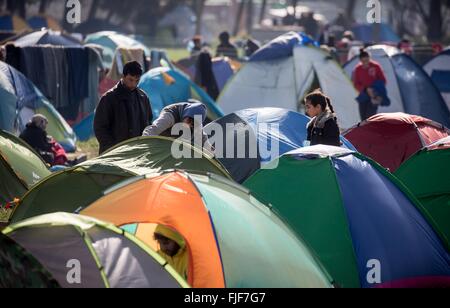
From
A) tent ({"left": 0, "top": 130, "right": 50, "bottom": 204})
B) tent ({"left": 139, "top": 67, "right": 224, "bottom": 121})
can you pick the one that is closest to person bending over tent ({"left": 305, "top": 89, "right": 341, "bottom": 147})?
tent ({"left": 0, "top": 130, "right": 50, "bottom": 204})

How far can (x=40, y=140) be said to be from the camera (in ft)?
43.8

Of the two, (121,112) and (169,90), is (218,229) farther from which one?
(169,90)

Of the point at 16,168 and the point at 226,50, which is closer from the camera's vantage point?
the point at 16,168

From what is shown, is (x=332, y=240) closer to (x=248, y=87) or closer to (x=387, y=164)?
(x=387, y=164)

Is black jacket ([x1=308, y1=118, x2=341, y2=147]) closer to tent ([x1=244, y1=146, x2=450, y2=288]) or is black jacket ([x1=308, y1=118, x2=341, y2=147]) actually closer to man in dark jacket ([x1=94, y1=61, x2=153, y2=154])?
tent ([x1=244, y1=146, x2=450, y2=288])

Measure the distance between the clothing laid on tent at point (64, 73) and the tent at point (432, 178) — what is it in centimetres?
799

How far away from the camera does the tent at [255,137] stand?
10.9m

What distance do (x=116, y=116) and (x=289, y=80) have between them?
29.2 ft

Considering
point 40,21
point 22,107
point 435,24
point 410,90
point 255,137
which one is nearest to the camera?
point 255,137

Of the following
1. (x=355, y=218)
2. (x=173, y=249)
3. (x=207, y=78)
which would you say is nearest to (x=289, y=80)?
(x=207, y=78)

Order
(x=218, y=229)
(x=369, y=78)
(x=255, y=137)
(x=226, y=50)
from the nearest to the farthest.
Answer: (x=218, y=229) → (x=255, y=137) → (x=369, y=78) → (x=226, y=50)

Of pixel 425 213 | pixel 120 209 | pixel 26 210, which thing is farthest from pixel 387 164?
pixel 120 209

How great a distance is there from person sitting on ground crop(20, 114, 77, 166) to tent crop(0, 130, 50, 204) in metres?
1.45

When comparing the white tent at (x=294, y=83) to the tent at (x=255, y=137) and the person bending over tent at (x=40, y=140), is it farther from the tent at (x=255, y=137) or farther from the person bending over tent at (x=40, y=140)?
the tent at (x=255, y=137)
